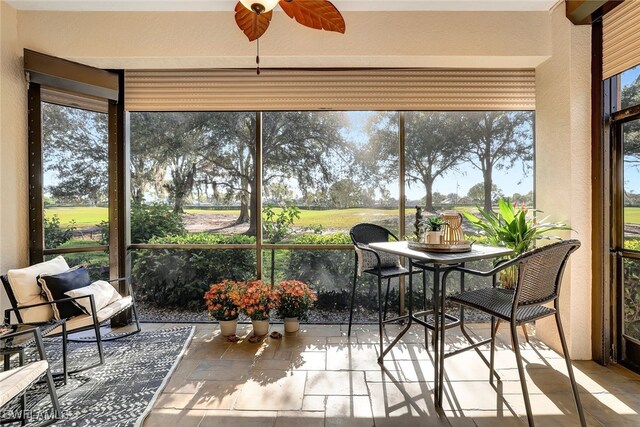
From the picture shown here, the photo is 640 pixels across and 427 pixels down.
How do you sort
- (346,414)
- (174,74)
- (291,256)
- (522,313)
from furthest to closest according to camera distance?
(291,256), (174,74), (346,414), (522,313)

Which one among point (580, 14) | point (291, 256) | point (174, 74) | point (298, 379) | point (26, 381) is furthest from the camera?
point (291, 256)

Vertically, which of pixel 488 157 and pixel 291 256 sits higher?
pixel 488 157

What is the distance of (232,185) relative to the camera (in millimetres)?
3611

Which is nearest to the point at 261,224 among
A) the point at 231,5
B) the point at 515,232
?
the point at 231,5

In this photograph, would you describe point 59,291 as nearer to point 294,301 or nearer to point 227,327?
point 227,327

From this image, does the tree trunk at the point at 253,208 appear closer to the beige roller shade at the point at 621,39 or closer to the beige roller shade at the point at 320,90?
the beige roller shade at the point at 320,90

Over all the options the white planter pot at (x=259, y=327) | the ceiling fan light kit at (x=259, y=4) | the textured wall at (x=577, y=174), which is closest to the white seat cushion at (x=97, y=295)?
the white planter pot at (x=259, y=327)

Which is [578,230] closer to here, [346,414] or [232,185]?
[346,414]

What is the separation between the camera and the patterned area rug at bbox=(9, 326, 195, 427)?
2.05m

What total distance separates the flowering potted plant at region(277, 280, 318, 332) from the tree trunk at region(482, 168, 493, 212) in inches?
79.7

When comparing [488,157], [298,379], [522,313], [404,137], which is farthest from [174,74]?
[522,313]

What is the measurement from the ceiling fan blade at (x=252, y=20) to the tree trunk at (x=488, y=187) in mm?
2640

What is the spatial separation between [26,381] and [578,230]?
12.4 feet

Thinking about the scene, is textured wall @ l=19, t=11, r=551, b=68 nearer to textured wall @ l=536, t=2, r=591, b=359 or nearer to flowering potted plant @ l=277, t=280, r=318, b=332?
textured wall @ l=536, t=2, r=591, b=359
